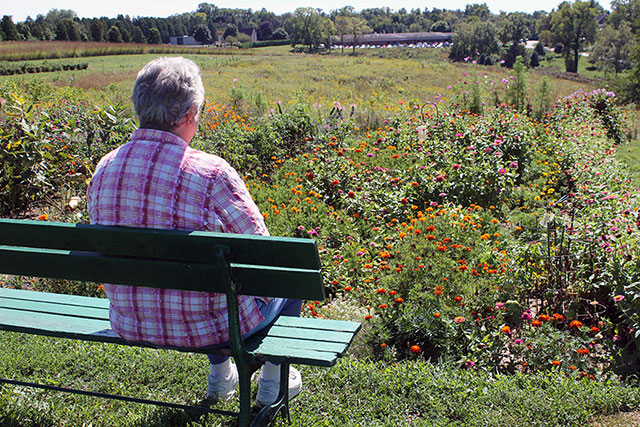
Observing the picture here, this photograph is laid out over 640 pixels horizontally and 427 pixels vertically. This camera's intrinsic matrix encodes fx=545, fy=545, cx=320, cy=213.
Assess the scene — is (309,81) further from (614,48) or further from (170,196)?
(614,48)

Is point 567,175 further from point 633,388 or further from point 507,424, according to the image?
point 507,424

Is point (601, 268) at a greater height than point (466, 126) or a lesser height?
lesser

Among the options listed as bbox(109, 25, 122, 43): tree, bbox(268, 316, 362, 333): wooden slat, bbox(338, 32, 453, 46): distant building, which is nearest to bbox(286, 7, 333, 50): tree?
bbox(338, 32, 453, 46): distant building

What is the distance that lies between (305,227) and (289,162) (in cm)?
190

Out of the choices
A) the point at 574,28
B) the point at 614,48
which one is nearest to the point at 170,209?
the point at 614,48

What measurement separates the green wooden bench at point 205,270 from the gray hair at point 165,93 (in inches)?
17.7

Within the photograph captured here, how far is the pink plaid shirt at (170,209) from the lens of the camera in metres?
2.06

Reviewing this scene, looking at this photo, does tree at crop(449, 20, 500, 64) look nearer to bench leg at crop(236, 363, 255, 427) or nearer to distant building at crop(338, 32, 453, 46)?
distant building at crop(338, 32, 453, 46)

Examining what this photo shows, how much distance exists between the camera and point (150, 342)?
2.24 meters

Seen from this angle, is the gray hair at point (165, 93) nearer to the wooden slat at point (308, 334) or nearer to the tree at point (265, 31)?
the wooden slat at point (308, 334)

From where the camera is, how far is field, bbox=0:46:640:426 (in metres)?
2.69

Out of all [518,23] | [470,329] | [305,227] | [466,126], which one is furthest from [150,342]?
[518,23]

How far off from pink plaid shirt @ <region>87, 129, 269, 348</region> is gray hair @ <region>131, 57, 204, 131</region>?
6 cm

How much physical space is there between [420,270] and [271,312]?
160 centimetres
